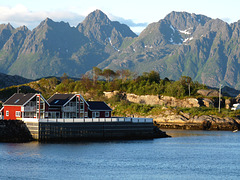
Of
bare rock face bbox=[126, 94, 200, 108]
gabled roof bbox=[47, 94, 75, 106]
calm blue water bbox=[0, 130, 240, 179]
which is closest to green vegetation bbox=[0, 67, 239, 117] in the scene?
bare rock face bbox=[126, 94, 200, 108]

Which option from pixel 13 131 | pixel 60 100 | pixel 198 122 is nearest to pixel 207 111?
pixel 198 122

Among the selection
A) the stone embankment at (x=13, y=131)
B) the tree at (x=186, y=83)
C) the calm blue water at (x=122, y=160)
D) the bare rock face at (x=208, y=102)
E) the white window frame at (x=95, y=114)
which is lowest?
the calm blue water at (x=122, y=160)

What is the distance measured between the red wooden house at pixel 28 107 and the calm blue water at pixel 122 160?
9731 mm

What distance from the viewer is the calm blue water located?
59.3 metres

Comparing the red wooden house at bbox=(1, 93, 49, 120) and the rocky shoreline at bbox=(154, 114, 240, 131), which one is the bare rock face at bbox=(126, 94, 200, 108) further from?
the red wooden house at bbox=(1, 93, 49, 120)

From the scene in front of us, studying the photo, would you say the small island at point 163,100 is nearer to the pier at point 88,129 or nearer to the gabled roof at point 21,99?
the pier at point 88,129

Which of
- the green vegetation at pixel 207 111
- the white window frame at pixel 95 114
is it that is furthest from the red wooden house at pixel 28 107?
the green vegetation at pixel 207 111

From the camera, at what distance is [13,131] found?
276ft

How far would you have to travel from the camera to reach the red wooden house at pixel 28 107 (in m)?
88.8

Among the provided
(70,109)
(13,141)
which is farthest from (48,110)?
(13,141)

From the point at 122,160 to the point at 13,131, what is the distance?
24.3m

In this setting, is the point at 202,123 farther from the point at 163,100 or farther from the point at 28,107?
the point at 28,107

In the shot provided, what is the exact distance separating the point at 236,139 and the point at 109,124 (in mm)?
27607

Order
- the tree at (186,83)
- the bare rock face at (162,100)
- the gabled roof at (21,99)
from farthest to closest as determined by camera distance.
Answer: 1. the tree at (186,83)
2. the bare rock face at (162,100)
3. the gabled roof at (21,99)
